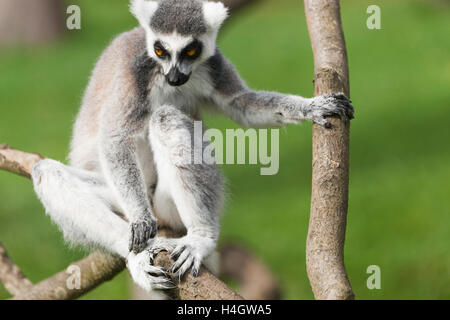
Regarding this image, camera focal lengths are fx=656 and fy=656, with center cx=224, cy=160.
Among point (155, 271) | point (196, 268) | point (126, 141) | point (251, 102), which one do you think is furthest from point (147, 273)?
point (251, 102)

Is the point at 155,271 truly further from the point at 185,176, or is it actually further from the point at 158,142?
the point at 158,142

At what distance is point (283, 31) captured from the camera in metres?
15.6

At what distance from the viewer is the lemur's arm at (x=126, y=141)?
4.02 meters

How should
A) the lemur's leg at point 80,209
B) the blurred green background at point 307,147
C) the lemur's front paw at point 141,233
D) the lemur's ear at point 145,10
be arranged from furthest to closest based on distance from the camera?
the blurred green background at point 307,147, the lemur's ear at point 145,10, the lemur's leg at point 80,209, the lemur's front paw at point 141,233

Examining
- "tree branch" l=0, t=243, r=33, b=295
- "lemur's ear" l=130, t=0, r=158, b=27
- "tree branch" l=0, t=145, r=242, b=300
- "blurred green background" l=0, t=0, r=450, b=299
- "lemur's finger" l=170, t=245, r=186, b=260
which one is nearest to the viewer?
"lemur's finger" l=170, t=245, r=186, b=260

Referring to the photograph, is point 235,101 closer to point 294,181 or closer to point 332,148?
point 332,148

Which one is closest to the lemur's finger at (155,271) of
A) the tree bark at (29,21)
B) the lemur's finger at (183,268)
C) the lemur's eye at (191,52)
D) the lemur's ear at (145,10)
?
the lemur's finger at (183,268)

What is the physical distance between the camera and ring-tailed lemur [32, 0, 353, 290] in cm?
387

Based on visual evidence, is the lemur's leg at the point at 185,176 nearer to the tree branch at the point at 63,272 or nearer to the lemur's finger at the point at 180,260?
the lemur's finger at the point at 180,260

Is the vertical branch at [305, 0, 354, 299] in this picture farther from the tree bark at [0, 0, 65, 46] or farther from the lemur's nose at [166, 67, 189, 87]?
the tree bark at [0, 0, 65, 46]

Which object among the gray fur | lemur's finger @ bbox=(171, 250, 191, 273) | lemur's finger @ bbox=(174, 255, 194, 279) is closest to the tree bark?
the gray fur

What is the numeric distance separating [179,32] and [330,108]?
1.05 metres

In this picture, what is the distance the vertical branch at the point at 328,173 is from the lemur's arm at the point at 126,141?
117cm
